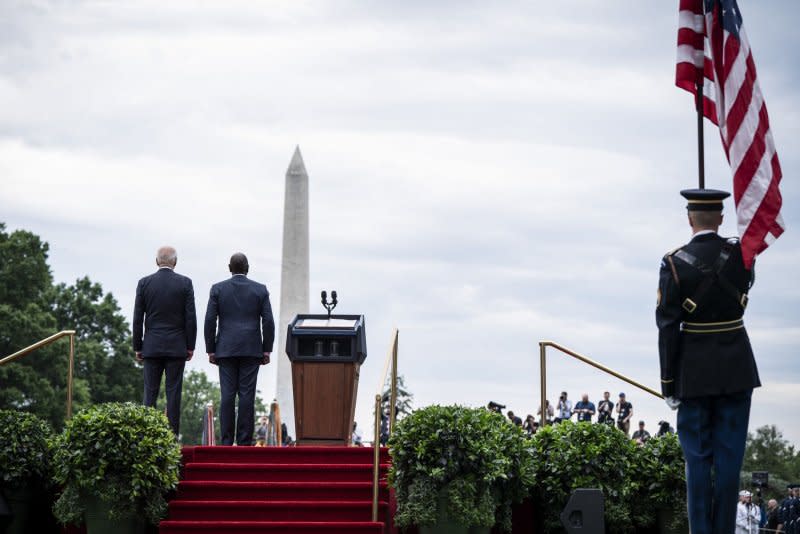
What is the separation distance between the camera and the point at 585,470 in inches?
413

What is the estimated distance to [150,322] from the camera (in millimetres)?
11781

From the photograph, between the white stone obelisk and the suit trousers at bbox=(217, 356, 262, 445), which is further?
the white stone obelisk

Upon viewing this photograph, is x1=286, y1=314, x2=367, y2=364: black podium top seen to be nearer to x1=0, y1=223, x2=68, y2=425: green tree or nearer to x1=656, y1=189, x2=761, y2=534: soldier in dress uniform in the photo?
x1=656, y1=189, x2=761, y2=534: soldier in dress uniform

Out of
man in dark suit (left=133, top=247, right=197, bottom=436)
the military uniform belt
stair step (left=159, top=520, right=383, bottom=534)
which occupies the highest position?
man in dark suit (left=133, top=247, right=197, bottom=436)

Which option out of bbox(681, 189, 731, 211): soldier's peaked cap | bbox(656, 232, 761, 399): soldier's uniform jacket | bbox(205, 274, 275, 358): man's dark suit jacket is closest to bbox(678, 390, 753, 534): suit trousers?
bbox(656, 232, 761, 399): soldier's uniform jacket

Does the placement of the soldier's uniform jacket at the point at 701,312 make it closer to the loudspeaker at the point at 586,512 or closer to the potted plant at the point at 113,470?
the loudspeaker at the point at 586,512

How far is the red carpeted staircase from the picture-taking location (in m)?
10.2

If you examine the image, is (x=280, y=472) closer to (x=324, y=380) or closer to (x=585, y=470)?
(x=324, y=380)

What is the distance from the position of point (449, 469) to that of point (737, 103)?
11.9 feet

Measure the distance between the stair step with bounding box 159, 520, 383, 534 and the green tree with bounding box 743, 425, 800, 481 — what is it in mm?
70785

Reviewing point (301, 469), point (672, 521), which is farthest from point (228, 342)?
point (672, 521)

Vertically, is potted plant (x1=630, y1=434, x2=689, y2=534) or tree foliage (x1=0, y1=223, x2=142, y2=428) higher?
tree foliage (x1=0, y1=223, x2=142, y2=428)

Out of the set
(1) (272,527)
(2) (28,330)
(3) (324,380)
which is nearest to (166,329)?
(3) (324,380)

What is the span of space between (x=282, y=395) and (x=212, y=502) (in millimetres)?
30747
